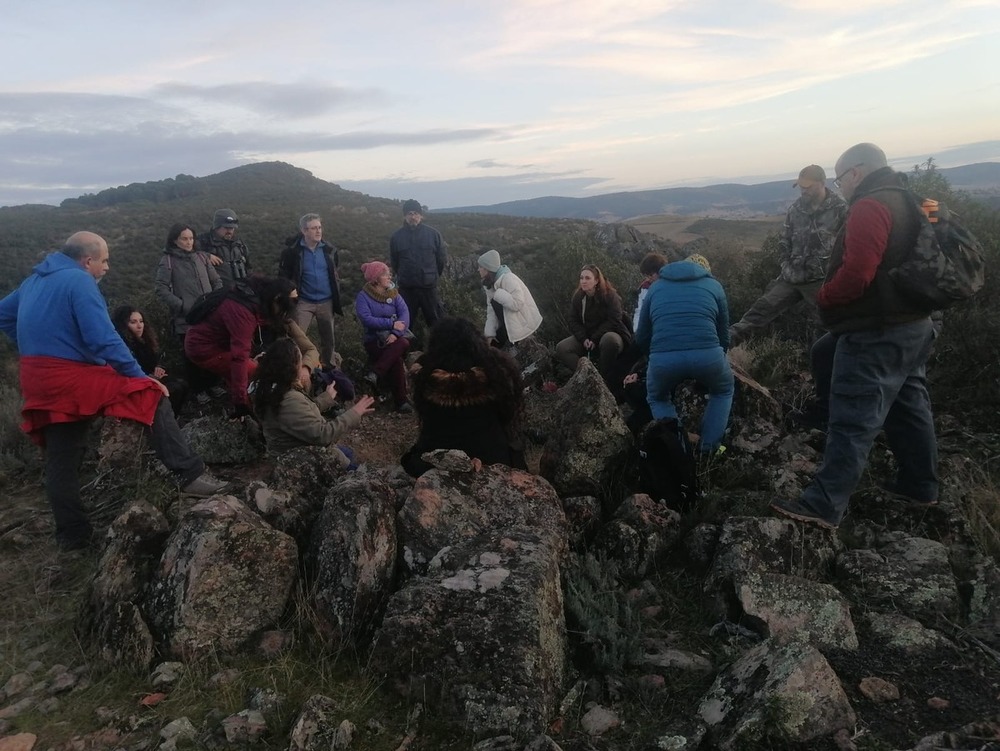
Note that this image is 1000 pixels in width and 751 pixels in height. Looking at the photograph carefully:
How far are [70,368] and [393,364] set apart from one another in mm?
3349

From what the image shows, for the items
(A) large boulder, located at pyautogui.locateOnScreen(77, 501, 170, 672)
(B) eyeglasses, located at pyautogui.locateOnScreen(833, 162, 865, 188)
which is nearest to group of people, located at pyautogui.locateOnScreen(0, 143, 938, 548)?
(B) eyeglasses, located at pyautogui.locateOnScreen(833, 162, 865, 188)

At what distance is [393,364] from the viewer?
6777 mm

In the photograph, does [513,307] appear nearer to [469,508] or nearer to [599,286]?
[599,286]

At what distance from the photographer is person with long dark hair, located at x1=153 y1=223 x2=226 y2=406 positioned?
242 inches

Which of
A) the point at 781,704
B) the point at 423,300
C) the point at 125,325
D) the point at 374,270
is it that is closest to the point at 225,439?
the point at 125,325

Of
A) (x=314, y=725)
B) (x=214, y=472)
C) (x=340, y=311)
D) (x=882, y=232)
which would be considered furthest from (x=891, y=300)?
(x=340, y=311)

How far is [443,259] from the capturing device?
26.9ft

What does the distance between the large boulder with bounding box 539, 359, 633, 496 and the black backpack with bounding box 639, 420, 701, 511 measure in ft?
0.96

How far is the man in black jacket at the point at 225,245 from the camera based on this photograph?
6.83 meters

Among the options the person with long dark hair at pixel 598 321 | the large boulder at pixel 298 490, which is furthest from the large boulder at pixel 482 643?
the person with long dark hair at pixel 598 321

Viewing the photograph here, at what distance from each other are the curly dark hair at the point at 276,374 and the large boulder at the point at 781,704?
11.3 ft

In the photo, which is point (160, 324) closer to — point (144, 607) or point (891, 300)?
point (144, 607)

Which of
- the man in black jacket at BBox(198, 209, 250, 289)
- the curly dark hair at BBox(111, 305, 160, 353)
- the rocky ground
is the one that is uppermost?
the man in black jacket at BBox(198, 209, 250, 289)

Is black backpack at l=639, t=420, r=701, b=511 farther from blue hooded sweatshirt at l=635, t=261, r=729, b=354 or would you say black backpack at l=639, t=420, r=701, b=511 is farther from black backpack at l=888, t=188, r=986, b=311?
black backpack at l=888, t=188, r=986, b=311
